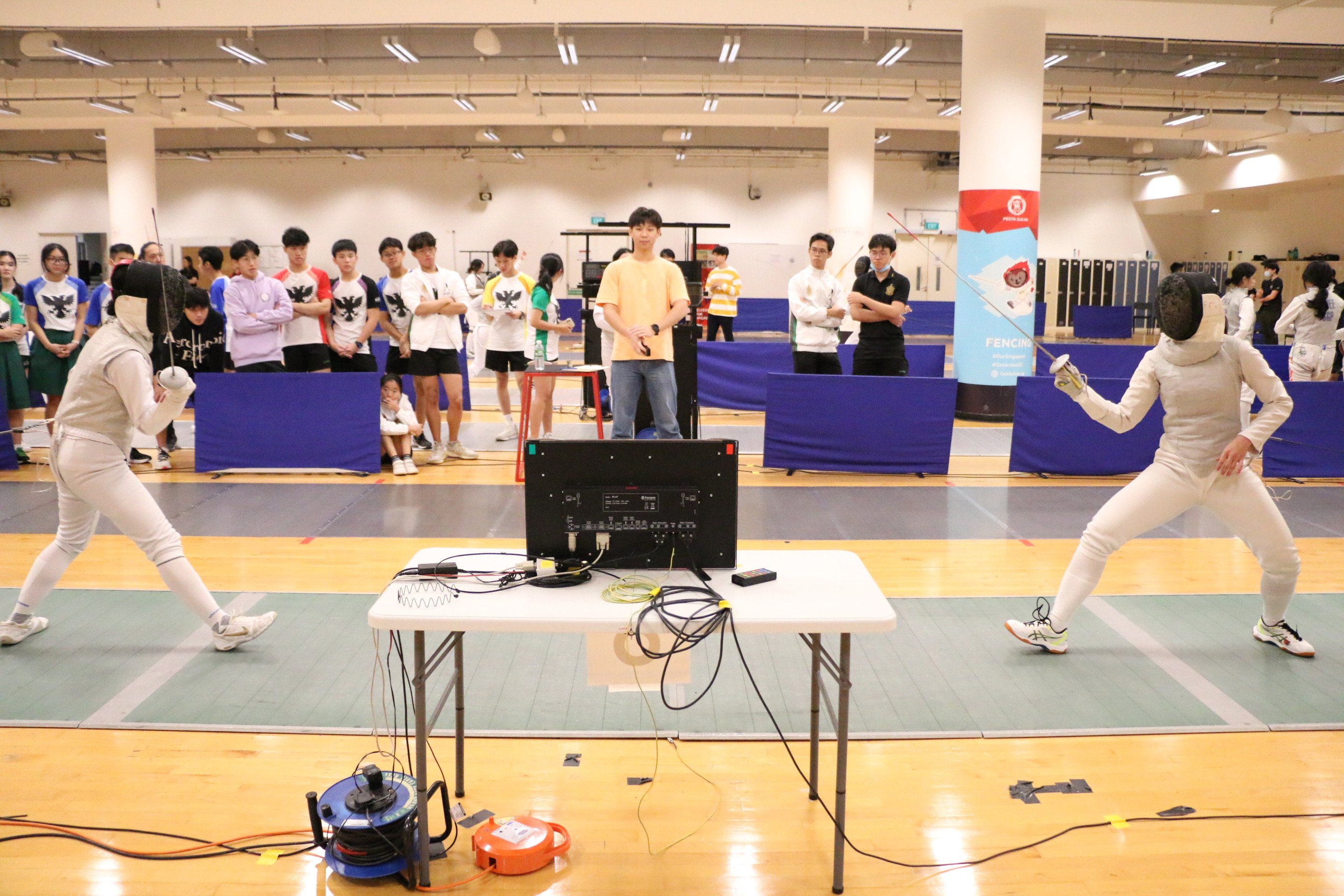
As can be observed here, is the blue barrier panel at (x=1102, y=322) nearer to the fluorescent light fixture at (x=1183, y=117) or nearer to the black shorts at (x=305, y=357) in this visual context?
the fluorescent light fixture at (x=1183, y=117)

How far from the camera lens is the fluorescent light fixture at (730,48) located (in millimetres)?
10703

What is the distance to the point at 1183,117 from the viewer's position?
13359 mm

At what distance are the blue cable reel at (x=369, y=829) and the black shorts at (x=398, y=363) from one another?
4806 millimetres

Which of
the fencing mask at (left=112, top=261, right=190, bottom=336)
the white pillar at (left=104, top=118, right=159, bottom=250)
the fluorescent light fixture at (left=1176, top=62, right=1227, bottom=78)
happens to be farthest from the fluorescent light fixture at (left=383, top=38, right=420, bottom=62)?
the fluorescent light fixture at (left=1176, top=62, right=1227, bottom=78)

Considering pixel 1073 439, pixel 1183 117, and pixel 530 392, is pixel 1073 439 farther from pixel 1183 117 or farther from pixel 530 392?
pixel 1183 117

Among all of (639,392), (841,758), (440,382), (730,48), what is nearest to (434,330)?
(639,392)

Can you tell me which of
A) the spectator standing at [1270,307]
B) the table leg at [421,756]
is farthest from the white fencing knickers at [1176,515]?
the spectator standing at [1270,307]

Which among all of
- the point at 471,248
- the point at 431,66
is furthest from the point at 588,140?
the point at 431,66

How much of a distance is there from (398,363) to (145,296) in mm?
3670

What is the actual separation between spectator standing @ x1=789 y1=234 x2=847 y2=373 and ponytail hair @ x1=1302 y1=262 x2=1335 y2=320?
11.8 ft

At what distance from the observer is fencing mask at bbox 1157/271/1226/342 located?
10.6 feet

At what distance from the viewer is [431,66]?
13031mm

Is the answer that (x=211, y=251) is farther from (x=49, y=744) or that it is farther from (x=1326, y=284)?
(x=1326, y=284)

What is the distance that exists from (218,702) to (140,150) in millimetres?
15718
